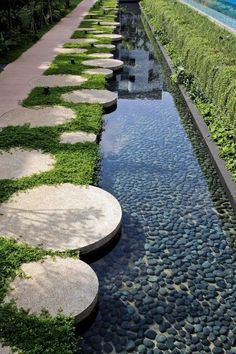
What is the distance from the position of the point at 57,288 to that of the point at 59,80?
8428mm

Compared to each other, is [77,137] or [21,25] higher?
[21,25]

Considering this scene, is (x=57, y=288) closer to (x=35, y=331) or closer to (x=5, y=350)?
(x=35, y=331)

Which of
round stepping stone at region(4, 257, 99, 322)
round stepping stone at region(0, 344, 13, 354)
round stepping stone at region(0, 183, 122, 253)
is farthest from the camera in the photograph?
round stepping stone at region(0, 183, 122, 253)

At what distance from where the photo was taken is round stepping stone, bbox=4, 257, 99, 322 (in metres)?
4.15

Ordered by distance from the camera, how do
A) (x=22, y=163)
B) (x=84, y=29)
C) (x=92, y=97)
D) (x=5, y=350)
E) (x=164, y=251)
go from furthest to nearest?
(x=84, y=29)
(x=92, y=97)
(x=22, y=163)
(x=164, y=251)
(x=5, y=350)

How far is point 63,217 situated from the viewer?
219 inches

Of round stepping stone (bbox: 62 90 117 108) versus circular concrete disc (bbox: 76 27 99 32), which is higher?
round stepping stone (bbox: 62 90 117 108)

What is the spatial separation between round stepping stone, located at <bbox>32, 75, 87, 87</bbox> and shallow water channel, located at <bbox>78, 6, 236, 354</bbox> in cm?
252

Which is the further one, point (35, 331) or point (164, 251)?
point (164, 251)

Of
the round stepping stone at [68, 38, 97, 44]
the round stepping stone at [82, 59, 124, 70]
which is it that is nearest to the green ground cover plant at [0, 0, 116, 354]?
the round stepping stone at [82, 59, 124, 70]

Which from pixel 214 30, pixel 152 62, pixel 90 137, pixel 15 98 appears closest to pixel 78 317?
pixel 90 137

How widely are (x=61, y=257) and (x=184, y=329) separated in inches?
61.1

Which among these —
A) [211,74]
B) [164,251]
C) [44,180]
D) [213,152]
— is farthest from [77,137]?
[211,74]

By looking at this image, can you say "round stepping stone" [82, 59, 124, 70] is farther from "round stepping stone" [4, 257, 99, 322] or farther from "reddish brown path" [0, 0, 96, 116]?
"round stepping stone" [4, 257, 99, 322]
